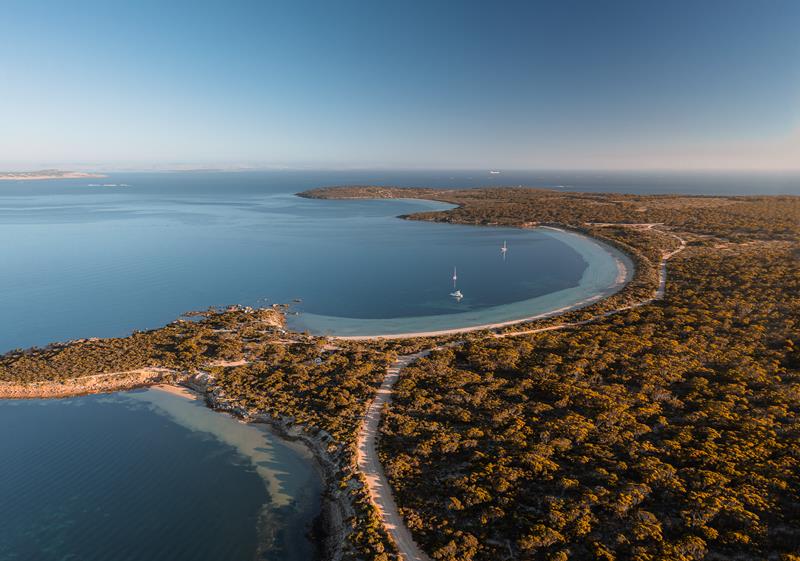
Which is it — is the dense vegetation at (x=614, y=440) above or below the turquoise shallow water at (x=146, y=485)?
above

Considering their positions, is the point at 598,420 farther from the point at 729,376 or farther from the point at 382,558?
the point at 382,558

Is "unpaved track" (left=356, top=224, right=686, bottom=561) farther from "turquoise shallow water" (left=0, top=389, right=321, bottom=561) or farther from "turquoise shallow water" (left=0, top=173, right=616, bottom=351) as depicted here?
"turquoise shallow water" (left=0, top=173, right=616, bottom=351)

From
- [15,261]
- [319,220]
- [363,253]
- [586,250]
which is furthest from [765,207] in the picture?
[15,261]

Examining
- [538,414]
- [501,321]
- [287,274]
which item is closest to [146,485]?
[538,414]

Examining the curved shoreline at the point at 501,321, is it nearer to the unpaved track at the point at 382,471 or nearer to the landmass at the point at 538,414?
the landmass at the point at 538,414

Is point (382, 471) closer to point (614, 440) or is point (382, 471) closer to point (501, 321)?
point (614, 440)

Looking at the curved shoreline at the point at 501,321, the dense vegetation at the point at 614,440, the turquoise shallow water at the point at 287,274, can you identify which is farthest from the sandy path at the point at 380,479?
the turquoise shallow water at the point at 287,274
